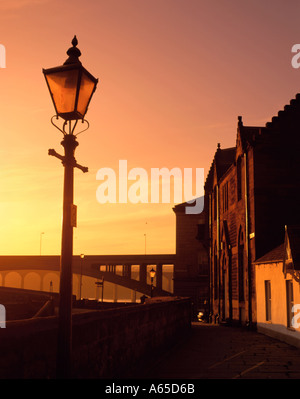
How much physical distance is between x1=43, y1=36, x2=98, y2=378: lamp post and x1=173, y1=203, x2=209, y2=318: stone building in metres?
55.5

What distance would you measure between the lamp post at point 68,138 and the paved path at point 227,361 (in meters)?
5.35

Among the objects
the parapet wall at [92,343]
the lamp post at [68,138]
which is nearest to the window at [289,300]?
the parapet wall at [92,343]

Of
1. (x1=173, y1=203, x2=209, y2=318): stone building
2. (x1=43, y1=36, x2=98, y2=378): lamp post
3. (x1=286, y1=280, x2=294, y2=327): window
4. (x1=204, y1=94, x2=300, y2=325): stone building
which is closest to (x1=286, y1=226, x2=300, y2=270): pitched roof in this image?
(x1=286, y1=280, x2=294, y2=327): window

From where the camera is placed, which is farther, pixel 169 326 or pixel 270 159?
pixel 270 159


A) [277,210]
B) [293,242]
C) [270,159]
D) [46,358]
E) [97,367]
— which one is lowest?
[97,367]

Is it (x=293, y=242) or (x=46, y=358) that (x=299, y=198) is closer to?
(x=293, y=242)

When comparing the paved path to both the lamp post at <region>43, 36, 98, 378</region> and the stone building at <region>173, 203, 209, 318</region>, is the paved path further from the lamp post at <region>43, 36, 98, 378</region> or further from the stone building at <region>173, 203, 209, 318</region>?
the stone building at <region>173, 203, 209, 318</region>

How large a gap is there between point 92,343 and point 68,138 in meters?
3.23

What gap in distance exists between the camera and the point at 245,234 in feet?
89.0

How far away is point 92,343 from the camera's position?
24.2 ft

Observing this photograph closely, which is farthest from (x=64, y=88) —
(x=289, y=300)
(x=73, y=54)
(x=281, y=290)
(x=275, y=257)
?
(x=275, y=257)
